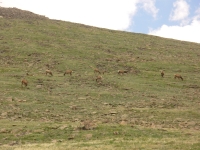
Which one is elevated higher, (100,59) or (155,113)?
(100,59)

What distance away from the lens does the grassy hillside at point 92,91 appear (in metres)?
19.5

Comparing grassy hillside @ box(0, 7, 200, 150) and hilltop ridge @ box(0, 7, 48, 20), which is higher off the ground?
hilltop ridge @ box(0, 7, 48, 20)

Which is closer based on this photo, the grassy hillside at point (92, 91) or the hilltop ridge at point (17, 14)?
the grassy hillside at point (92, 91)

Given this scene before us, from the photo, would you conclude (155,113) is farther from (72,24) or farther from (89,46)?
(72,24)

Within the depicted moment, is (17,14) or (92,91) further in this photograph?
(17,14)

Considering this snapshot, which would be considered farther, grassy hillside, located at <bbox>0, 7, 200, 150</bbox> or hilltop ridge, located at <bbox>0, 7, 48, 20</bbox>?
hilltop ridge, located at <bbox>0, 7, 48, 20</bbox>

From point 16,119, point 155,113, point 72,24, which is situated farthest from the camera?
point 72,24

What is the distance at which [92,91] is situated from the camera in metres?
34.3

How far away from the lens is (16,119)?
2375cm

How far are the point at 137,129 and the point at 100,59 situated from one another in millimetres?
32013

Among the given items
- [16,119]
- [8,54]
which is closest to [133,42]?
[8,54]

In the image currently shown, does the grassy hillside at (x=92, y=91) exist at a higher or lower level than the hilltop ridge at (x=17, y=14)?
lower

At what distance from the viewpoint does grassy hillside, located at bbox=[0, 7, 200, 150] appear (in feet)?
64.1

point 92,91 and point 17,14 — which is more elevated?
point 17,14
